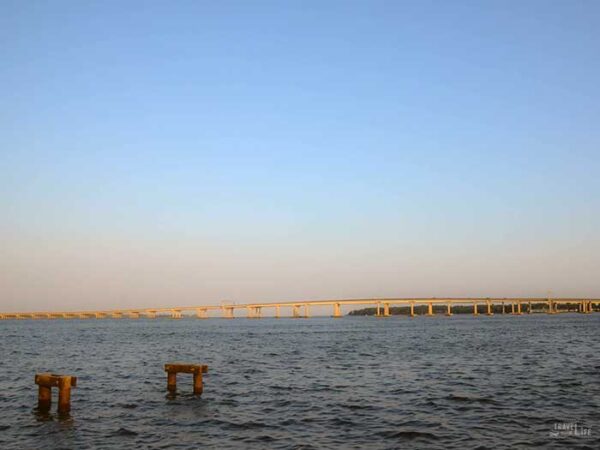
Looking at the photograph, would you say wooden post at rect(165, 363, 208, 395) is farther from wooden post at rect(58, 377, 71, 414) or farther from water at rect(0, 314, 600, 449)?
wooden post at rect(58, 377, 71, 414)

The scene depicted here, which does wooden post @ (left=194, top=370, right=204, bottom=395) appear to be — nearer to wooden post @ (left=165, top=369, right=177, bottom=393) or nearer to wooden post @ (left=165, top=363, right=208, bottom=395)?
wooden post @ (left=165, top=363, right=208, bottom=395)

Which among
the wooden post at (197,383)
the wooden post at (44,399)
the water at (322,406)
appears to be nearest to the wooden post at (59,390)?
the wooden post at (44,399)

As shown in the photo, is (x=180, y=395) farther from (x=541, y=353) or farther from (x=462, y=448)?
(x=541, y=353)

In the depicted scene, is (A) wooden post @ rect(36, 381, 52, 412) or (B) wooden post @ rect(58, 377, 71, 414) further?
(A) wooden post @ rect(36, 381, 52, 412)

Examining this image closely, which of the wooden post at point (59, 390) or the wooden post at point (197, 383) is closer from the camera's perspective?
the wooden post at point (59, 390)

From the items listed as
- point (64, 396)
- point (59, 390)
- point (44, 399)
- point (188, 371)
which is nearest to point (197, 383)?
point (188, 371)

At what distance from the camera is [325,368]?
122 ft

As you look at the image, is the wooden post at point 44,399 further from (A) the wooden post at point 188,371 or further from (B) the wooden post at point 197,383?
(B) the wooden post at point 197,383

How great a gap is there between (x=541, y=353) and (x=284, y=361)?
21.9 meters

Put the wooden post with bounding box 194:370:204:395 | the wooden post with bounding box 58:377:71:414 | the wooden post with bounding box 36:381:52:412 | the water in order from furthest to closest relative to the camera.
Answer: the wooden post with bounding box 194:370:204:395 → the wooden post with bounding box 36:381:52:412 → the wooden post with bounding box 58:377:71:414 → the water

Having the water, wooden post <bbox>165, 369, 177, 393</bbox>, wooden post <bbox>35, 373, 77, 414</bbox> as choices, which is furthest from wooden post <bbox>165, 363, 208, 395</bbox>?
wooden post <bbox>35, 373, 77, 414</bbox>

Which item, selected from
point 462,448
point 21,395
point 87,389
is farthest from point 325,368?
point 462,448

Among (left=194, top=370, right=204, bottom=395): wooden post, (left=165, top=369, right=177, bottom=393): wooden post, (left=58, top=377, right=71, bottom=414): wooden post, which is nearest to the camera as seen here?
(left=58, top=377, right=71, bottom=414): wooden post

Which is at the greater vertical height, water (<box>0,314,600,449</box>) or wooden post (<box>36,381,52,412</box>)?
wooden post (<box>36,381,52,412</box>)
